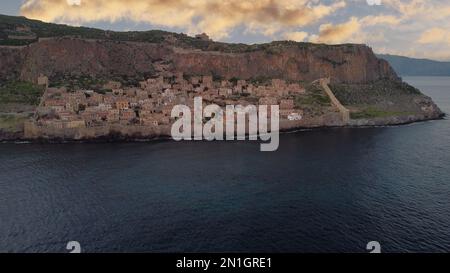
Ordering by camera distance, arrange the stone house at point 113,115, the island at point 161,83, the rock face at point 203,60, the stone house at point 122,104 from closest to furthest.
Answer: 1. the stone house at point 113,115
2. the island at point 161,83
3. the stone house at point 122,104
4. the rock face at point 203,60

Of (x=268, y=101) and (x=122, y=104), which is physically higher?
(x=268, y=101)

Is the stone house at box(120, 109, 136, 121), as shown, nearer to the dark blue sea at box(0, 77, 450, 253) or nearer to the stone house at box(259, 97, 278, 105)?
the dark blue sea at box(0, 77, 450, 253)

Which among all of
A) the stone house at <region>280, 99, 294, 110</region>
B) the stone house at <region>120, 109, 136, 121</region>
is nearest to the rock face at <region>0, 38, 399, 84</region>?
the stone house at <region>280, 99, 294, 110</region>

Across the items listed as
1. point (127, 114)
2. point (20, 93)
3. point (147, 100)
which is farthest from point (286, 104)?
point (20, 93)

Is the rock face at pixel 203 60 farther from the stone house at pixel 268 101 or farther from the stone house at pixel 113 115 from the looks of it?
the stone house at pixel 113 115

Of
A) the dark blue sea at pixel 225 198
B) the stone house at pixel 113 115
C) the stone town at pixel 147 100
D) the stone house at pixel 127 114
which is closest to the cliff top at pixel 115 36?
the stone town at pixel 147 100

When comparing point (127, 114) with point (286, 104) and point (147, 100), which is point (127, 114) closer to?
point (147, 100)
